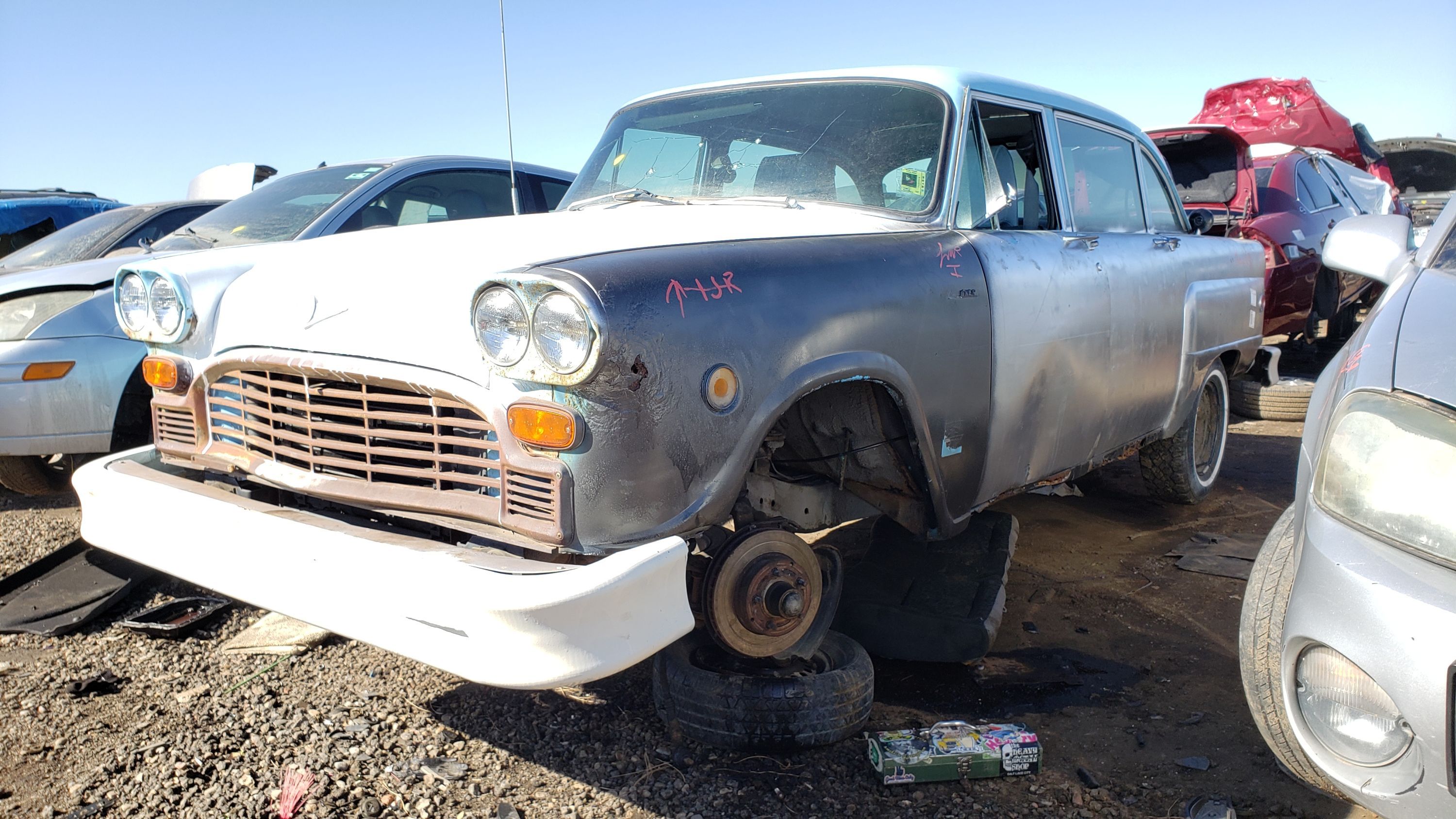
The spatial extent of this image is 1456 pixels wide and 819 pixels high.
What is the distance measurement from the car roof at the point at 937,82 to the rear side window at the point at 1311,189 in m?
4.90

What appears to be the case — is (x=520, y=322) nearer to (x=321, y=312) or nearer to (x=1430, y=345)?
(x=321, y=312)

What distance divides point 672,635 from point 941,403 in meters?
1.08

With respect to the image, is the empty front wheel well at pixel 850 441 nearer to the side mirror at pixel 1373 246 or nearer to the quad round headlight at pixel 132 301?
the side mirror at pixel 1373 246

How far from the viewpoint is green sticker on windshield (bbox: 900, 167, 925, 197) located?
2811 mm

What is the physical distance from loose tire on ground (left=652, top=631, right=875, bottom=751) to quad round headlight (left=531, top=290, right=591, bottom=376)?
99 cm

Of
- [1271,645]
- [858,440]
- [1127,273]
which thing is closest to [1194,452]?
[1127,273]

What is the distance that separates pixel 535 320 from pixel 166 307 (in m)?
1.36

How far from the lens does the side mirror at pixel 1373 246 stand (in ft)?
8.50

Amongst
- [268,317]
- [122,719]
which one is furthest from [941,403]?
[122,719]

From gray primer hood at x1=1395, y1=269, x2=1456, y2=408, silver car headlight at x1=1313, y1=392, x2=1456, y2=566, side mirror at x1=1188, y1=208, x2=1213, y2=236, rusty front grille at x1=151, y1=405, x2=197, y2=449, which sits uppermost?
side mirror at x1=1188, y1=208, x2=1213, y2=236

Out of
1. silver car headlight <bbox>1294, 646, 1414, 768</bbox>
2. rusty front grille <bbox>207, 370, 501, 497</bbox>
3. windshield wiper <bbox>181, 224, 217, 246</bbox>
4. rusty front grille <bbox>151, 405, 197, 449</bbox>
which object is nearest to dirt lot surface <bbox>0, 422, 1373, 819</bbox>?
rusty front grille <bbox>207, 370, 501, 497</bbox>

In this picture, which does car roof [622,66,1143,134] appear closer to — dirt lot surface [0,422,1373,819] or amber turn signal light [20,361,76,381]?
dirt lot surface [0,422,1373,819]

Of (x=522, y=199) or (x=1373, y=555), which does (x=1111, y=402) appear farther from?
(x=522, y=199)

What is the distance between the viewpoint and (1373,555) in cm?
163
